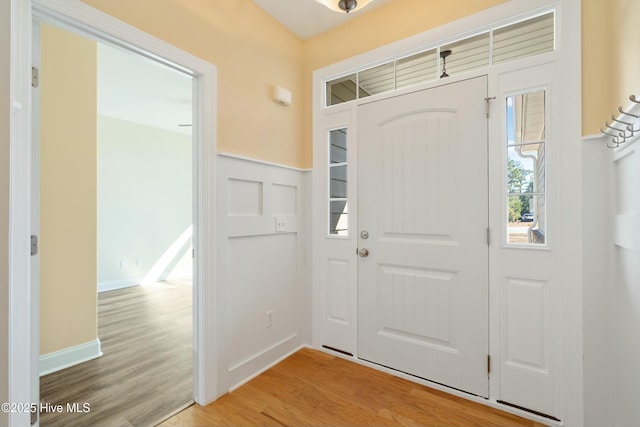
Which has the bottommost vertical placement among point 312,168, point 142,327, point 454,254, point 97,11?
point 142,327

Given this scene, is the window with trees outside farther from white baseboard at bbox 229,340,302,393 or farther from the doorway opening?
the doorway opening

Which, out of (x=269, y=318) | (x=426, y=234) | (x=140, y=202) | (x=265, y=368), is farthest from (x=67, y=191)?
(x=140, y=202)

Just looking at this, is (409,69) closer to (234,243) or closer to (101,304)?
(234,243)

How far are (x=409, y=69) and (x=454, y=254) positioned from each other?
4.50ft

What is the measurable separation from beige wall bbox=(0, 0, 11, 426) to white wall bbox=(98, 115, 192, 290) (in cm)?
412

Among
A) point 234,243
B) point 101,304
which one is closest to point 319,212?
point 234,243

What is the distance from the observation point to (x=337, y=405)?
5.94ft

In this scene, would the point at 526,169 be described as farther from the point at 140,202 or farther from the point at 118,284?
the point at 118,284

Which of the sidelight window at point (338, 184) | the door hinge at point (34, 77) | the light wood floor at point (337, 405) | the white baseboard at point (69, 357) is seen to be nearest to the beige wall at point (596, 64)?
the sidelight window at point (338, 184)

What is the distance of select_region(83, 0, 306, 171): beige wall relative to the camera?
164cm

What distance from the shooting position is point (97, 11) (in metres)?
1.37

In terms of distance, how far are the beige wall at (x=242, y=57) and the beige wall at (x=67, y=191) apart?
4.32 feet

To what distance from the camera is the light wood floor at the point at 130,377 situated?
169cm

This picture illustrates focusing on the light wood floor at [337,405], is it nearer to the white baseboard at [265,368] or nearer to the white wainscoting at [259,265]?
the white baseboard at [265,368]
